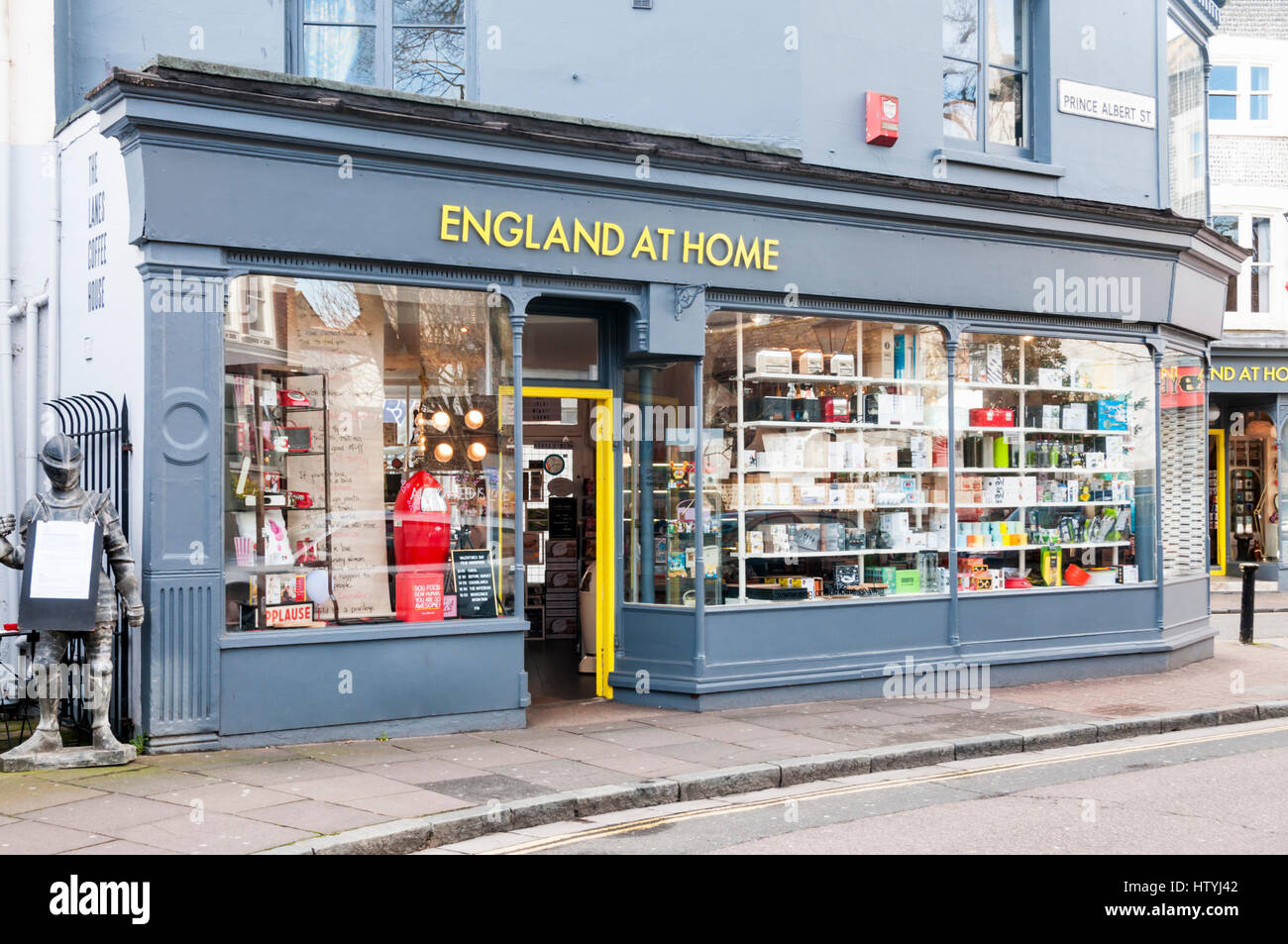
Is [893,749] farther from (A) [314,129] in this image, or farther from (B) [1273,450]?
(B) [1273,450]

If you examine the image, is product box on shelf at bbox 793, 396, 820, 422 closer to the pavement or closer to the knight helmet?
the pavement

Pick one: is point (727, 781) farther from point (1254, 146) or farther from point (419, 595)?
point (1254, 146)

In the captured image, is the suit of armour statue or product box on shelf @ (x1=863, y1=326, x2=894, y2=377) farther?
product box on shelf @ (x1=863, y1=326, x2=894, y2=377)

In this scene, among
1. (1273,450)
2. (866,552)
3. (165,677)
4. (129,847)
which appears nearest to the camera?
(129,847)

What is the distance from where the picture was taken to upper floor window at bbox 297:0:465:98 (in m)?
10.1

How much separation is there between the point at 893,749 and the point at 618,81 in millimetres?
6010

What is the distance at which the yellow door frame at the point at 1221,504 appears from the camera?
25.1 meters

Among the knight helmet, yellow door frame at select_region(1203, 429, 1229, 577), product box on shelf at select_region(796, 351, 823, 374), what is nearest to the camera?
the knight helmet

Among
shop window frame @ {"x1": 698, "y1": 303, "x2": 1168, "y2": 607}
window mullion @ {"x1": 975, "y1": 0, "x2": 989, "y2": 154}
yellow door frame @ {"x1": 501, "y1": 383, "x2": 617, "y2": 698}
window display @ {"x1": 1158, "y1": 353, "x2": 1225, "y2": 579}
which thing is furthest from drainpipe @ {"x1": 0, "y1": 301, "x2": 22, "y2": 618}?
window display @ {"x1": 1158, "y1": 353, "x2": 1225, "y2": 579}

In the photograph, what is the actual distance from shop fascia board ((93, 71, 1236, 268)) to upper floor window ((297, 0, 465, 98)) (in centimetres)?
90

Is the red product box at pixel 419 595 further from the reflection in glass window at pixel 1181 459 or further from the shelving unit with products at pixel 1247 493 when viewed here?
the shelving unit with products at pixel 1247 493
